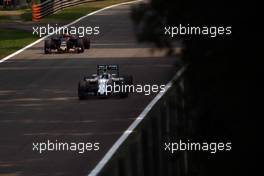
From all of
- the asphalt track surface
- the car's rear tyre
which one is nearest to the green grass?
the asphalt track surface

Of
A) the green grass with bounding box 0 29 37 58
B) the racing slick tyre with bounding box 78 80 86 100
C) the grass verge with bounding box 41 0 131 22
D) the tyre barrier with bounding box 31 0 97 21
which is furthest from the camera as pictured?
the grass verge with bounding box 41 0 131 22

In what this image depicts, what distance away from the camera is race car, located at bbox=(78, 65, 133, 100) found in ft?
73.7

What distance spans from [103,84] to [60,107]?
1.27m

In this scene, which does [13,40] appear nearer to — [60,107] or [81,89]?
[81,89]

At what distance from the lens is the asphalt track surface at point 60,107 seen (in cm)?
1620

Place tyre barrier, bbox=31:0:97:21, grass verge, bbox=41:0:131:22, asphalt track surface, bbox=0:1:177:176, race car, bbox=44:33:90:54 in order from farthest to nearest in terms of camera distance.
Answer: grass verge, bbox=41:0:131:22, tyre barrier, bbox=31:0:97:21, race car, bbox=44:33:90:54, asphalt track surface, bbox=0:1:177:176

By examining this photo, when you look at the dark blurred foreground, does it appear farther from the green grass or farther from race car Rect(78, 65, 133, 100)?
the green grass

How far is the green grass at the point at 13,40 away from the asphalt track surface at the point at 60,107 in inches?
37.3

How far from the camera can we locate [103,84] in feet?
74.3

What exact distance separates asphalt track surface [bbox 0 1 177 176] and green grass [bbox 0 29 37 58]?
95 cm

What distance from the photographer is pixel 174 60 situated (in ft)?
17.8

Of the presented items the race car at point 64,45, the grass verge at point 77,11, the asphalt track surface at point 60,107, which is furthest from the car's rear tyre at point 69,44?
the grass verge at point 77,11

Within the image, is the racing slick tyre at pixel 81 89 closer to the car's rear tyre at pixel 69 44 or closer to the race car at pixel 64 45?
the race car at pixel 64 45

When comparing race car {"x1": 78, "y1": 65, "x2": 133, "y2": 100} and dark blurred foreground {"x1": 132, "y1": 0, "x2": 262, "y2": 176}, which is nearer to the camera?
dark blurred foreground {"x1": 132, "y1": 0, "x2": 262, "y2": 176}
